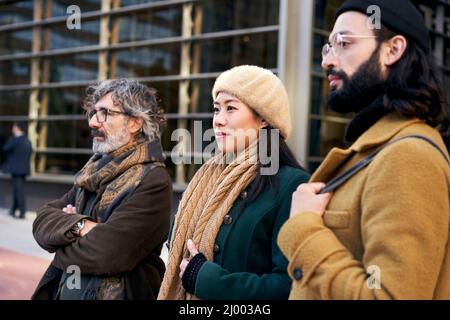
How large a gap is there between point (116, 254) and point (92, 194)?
1.53ft

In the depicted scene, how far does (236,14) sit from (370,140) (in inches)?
280

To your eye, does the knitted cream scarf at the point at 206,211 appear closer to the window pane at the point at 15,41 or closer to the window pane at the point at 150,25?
the window pane at the point at 150,25

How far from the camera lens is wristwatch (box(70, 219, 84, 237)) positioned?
247 cm

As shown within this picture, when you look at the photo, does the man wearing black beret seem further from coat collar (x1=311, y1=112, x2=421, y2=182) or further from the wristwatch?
the wristwatch

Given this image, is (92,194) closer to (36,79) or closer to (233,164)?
(233,164)

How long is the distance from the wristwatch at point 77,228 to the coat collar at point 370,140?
1.31 meters

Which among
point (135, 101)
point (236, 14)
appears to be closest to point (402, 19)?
point (135, 101)

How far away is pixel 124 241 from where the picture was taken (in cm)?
241

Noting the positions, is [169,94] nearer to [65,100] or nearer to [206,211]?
[65,100]

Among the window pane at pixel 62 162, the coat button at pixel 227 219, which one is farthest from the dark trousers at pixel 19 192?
the coat button at pixel 227 219

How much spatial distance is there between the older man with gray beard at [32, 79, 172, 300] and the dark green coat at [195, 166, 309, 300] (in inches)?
23.1

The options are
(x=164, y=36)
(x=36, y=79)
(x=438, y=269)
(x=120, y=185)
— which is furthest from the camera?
(x=36, y=79)

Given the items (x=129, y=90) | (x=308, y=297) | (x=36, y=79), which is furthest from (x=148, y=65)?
(x=308, y=297)

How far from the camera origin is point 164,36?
9062mm
